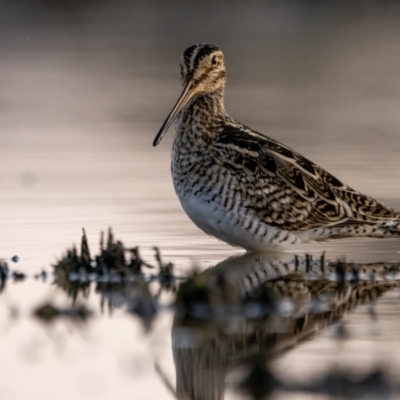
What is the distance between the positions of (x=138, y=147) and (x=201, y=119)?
4.54 metres

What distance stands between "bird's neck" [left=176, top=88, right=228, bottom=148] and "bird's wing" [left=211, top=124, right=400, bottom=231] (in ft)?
0.44

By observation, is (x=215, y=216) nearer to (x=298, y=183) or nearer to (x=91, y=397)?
(x=298, y=183)

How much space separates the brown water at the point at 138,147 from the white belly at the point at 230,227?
23 cm

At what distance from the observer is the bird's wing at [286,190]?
9.46 meters

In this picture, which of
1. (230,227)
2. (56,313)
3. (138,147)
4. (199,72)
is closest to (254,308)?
(56,313)

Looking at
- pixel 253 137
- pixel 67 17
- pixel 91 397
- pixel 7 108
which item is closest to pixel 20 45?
pixel 67 17

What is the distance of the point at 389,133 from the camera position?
50.3ft

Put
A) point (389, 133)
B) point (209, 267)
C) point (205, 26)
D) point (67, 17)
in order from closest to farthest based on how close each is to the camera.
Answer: point (209, 267) → point (389, 133) → point (205, 26) → point (67, 17)

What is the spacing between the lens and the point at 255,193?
30.9ft

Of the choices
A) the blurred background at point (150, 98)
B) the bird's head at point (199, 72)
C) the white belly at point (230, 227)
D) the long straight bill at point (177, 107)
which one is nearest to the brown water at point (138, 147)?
the blurred background at point (150, 98)

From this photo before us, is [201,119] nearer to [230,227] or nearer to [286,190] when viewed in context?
[286,190]

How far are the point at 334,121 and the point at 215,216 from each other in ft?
24.1

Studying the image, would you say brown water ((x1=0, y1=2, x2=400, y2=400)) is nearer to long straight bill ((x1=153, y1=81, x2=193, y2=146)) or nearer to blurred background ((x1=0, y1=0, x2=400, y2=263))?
blurred background ((x1=0, y1=0, x2=400, y2=263))

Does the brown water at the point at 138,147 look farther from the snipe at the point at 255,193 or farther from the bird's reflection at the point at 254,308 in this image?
the snipe at the point at 255,193
